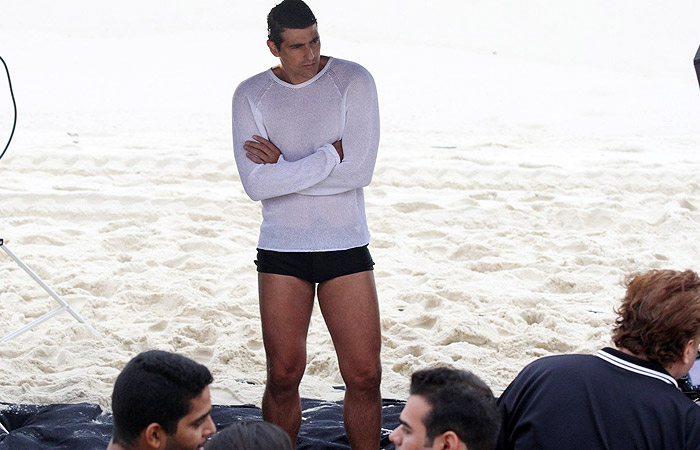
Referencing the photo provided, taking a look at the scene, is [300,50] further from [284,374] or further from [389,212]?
[389,212]

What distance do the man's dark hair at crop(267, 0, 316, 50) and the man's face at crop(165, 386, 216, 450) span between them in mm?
1256

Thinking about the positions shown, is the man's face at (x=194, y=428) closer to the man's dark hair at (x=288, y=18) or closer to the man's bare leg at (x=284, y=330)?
the man's bare leg at (x=284, y=330)

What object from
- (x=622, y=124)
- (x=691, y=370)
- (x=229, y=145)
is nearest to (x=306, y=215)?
(x=691, y=370)

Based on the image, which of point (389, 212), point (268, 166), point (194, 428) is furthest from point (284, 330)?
point (389, 212)

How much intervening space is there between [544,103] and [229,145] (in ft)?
17.4

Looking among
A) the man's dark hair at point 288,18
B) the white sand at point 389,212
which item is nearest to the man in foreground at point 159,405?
the man's dark hair at point 288,18

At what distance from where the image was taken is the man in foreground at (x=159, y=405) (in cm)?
226

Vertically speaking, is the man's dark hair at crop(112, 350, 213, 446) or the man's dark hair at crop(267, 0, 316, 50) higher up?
the man's dark hair at crop(267, 0, 316, 50)

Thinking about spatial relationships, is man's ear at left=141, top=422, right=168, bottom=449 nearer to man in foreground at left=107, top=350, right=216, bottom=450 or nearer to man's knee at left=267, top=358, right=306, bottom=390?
man in foreground at left=107, top=350, right=216, bottom=450

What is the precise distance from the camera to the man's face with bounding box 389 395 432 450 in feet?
7.22

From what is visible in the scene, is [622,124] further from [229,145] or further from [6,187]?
[6,187]

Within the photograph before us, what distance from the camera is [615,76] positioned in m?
15.6

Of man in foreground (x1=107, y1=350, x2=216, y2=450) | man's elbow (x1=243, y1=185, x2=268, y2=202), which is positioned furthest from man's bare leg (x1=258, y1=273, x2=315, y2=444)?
man in foreground (x1=107, y1=350, x2=216, y2=450)

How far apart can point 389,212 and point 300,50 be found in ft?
13.6
